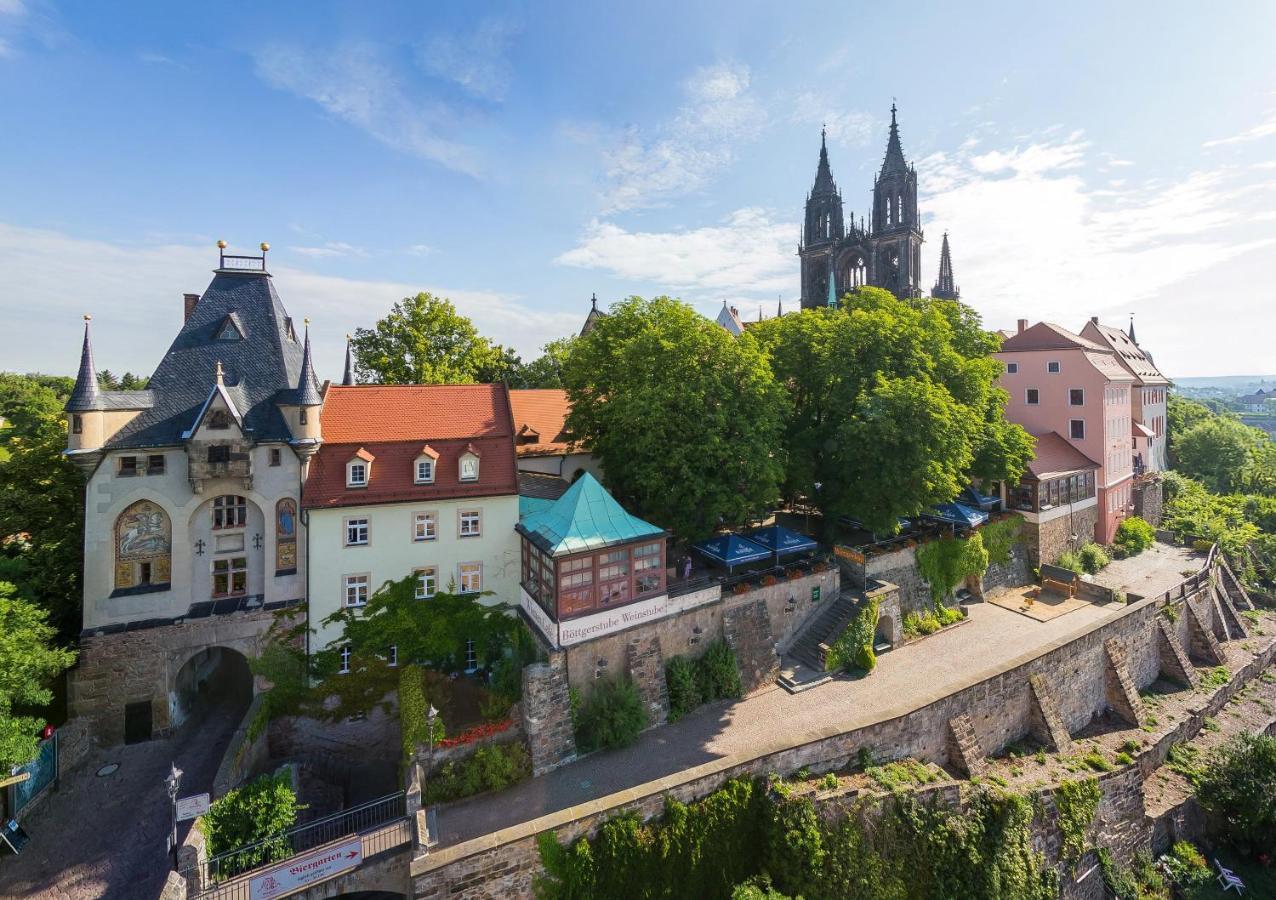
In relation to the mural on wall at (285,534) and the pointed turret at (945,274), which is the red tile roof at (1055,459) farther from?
the pointed turret at (945,274)

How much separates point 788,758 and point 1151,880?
13.5 meters

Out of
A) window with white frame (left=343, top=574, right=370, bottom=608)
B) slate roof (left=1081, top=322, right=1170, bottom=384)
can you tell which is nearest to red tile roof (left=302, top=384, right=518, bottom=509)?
window with white frame (left=343, top=574, right=370, bottom=608)

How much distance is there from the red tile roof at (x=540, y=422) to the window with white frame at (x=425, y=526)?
695cm

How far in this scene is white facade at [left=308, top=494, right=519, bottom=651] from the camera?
59.9 feet

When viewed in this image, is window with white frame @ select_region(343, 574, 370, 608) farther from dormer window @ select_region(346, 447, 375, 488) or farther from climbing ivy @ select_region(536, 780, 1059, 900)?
climbing ivy @ select_region(536, 780, 1059, 900)

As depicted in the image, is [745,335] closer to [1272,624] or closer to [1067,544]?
[1067,544]

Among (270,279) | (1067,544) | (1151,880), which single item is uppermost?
(270,279)

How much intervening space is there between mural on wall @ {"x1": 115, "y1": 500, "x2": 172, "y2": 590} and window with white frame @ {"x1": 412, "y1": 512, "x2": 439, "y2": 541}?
6.99m

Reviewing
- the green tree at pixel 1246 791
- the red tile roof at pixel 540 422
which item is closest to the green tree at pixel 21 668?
the red tile roof at pixel 540 422

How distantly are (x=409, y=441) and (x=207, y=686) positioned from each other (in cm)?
1100

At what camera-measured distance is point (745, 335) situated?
2242cm

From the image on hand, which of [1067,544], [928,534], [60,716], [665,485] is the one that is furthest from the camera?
[1067,544]

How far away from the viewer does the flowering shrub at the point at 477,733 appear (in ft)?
51.9

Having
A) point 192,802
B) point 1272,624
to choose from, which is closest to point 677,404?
point 192,802
